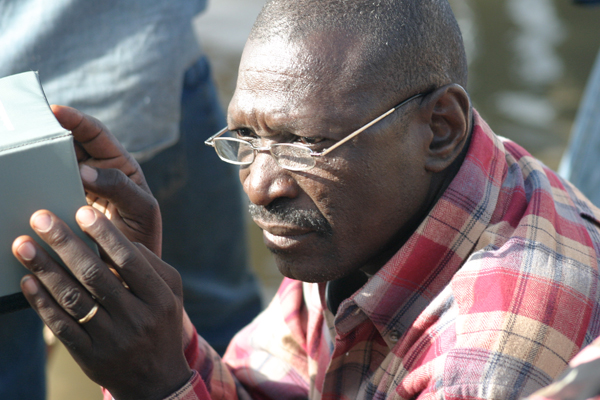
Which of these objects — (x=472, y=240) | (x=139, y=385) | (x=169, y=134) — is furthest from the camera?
(x=169, y=134)

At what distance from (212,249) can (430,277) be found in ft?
5.54

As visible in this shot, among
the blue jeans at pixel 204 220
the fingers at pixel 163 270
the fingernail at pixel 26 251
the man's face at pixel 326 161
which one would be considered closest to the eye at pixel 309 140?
the man's face at pixel 326 161

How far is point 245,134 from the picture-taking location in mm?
1863

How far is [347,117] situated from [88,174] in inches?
26.4

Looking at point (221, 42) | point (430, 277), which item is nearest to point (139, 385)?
point (430, 277)

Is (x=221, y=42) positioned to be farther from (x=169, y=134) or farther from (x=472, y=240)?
(x=472, y=240)

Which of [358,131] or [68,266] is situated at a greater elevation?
[358,131]

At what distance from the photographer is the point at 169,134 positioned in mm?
2879

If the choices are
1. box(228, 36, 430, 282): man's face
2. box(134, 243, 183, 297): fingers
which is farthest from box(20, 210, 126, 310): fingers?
box(228, 36, 430, 282): man's face

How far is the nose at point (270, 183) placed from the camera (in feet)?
5.71

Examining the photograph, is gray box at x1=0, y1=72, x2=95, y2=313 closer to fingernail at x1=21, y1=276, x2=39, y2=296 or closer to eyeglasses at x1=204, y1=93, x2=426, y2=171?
fingernail at x1=21, y1=276, x2=39, y2=296

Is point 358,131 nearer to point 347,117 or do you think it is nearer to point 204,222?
point 347,117

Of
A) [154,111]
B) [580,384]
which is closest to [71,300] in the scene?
[580,384]

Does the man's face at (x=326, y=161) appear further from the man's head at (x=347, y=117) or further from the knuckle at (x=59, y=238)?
the knuckle at (x=59, y=238)
